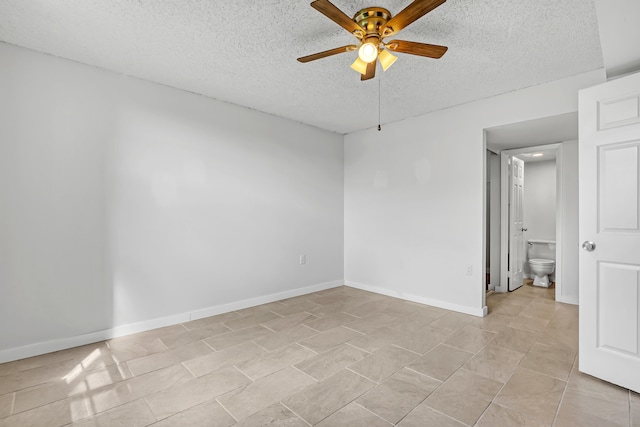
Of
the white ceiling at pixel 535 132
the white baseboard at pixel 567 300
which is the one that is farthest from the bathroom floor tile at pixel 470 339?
the white ceiling at pixel 535 132

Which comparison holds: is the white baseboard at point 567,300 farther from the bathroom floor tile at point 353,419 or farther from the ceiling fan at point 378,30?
the ceiling fan at point 378,30

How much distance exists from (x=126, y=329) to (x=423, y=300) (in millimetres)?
3486

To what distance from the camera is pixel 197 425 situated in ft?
5.63

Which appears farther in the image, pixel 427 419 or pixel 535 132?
pixel 535 132

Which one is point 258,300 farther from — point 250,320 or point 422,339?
point 422,339

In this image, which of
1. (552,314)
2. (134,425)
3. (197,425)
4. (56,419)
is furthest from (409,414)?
(552,314)

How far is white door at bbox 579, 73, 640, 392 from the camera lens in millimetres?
2066

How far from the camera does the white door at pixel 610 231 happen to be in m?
2.07

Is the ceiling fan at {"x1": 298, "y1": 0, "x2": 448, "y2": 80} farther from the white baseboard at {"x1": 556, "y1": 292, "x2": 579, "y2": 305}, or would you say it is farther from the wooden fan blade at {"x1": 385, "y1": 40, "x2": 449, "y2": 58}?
the white baseboard at {"x1": 556, "y1": 292, "x2": 579, "y2": 305}

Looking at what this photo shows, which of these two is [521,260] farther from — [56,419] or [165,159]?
[56,419]

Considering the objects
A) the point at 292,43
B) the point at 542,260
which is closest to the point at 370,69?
the point at 292,43

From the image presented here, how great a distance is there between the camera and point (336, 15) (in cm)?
177

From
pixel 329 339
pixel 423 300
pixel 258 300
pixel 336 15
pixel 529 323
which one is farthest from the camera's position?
pixel 423 300

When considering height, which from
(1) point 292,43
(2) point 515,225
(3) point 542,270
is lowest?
(3) point 542,270
